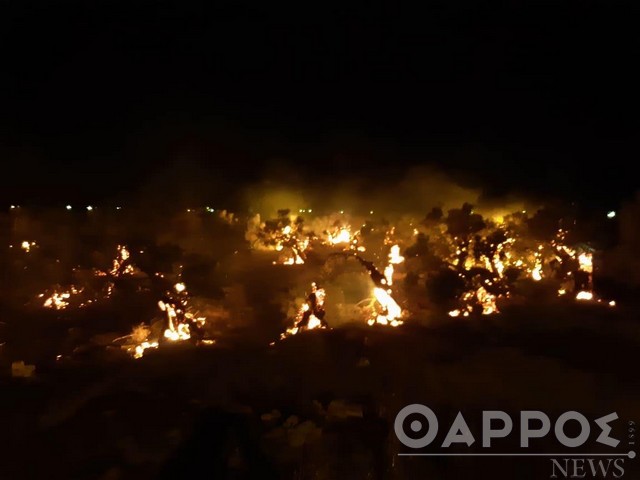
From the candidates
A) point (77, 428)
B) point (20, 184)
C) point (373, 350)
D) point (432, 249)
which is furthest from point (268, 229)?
point (20, 184)

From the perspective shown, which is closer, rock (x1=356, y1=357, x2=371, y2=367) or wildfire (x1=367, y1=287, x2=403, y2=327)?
rock (x1=356, y1=357, x2=371, y2=367)

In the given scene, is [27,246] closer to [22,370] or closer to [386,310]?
[22,370]

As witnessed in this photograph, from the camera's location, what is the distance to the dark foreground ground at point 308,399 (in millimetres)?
4395

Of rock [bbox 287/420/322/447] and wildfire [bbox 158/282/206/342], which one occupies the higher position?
wildfire [bbox 158/282/206/342]

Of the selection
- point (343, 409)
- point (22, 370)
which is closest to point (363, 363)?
point (343, 409)

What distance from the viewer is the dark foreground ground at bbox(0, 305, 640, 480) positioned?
439 centimetres

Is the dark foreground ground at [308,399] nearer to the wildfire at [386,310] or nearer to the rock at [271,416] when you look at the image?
the rock at [271,416]

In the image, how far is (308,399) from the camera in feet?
17.7

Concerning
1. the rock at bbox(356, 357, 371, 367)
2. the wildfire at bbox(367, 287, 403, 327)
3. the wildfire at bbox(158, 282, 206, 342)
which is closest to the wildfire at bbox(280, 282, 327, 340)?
the wildfire at bbox(367, 287, 403, 327)

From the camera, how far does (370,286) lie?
8969 millimetres

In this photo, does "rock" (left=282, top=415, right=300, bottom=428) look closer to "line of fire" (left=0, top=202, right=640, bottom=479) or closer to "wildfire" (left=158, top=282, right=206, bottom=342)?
"line of fire" (left=0, top=202, right=640, bottom=479)

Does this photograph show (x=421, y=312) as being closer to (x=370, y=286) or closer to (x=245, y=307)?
(x=370, y=286)

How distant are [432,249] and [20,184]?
9.16 meters

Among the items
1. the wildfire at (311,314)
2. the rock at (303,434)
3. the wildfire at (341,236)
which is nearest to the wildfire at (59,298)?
the wildfire at (311,314)
